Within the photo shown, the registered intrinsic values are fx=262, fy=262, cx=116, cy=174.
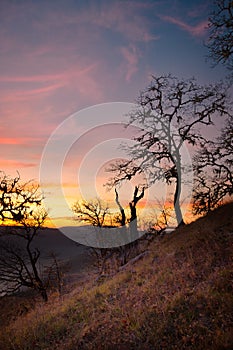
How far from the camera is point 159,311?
707 cm

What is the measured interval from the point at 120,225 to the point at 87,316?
760 inches

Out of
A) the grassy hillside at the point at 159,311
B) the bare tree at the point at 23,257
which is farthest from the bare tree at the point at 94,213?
the grassy hillside at the point at 159,311

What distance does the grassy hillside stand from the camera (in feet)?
19.4

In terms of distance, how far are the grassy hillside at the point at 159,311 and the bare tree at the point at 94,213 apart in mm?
17493

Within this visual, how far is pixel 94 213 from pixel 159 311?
78.0 feet

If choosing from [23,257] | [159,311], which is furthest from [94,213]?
[159,311]

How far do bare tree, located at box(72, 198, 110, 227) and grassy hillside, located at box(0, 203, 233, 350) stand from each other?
17.5m

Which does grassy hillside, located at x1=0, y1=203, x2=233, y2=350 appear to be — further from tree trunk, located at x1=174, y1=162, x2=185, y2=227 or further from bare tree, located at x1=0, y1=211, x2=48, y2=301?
bare tree, located at x1=0, y1=211, x2=48, y2=301

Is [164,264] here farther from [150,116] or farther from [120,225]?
[120,225]

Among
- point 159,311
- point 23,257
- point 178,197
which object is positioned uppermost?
point 178,197

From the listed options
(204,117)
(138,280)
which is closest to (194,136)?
(204,117)

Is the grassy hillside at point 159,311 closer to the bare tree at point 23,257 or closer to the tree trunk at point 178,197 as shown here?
the tree trunk at point 178,197

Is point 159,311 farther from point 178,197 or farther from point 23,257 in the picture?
point 23,257

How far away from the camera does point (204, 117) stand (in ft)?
65.7
